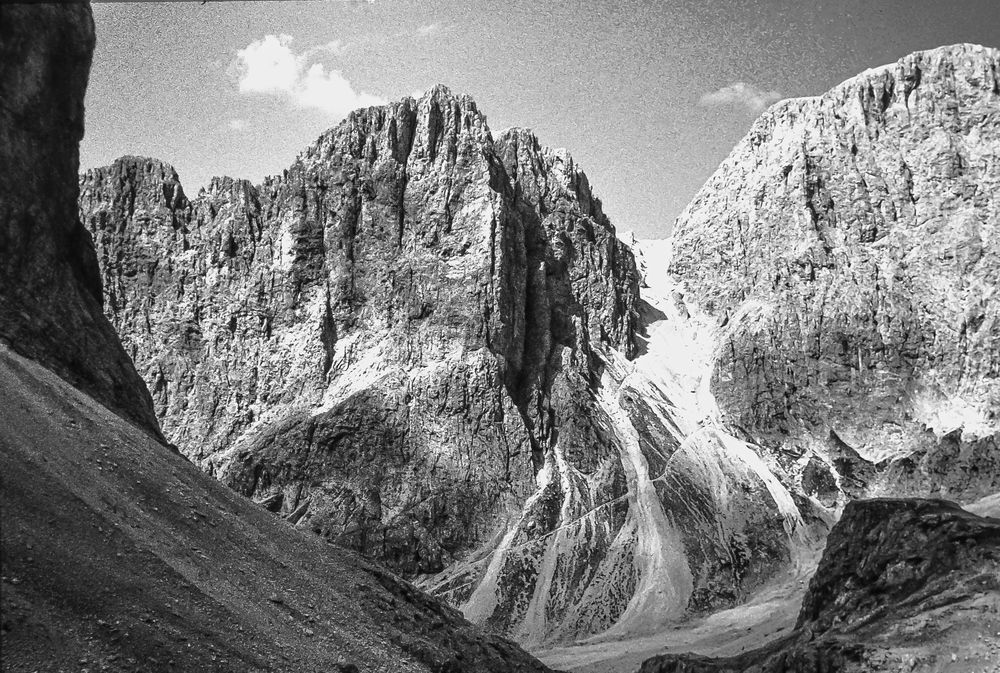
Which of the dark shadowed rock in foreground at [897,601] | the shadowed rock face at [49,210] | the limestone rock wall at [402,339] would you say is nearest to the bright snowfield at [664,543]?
the limestone rock wall at [402,339]

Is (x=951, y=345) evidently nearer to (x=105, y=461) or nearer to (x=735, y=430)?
(x=735, y=430)

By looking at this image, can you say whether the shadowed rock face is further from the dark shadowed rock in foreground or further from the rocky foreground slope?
the dark shadowed rock in foreground

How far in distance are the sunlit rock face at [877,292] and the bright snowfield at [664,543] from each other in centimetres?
581

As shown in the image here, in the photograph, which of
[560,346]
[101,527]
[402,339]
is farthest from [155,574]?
[560,346]

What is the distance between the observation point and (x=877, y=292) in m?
160

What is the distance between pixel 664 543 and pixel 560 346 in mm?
44255

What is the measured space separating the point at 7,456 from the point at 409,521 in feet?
315

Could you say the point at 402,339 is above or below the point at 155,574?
above

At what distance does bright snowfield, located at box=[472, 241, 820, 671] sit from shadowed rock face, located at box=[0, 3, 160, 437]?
213ft

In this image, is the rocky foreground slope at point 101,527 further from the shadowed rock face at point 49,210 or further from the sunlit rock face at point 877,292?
the sunlit rock face at point 877,292

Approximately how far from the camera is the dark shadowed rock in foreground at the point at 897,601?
35.8m

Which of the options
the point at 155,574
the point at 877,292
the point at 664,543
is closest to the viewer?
the point at 155,574

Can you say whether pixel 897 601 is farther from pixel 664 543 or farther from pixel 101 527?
pixel 664 543

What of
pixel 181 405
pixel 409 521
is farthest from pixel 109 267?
pixel 409 521
